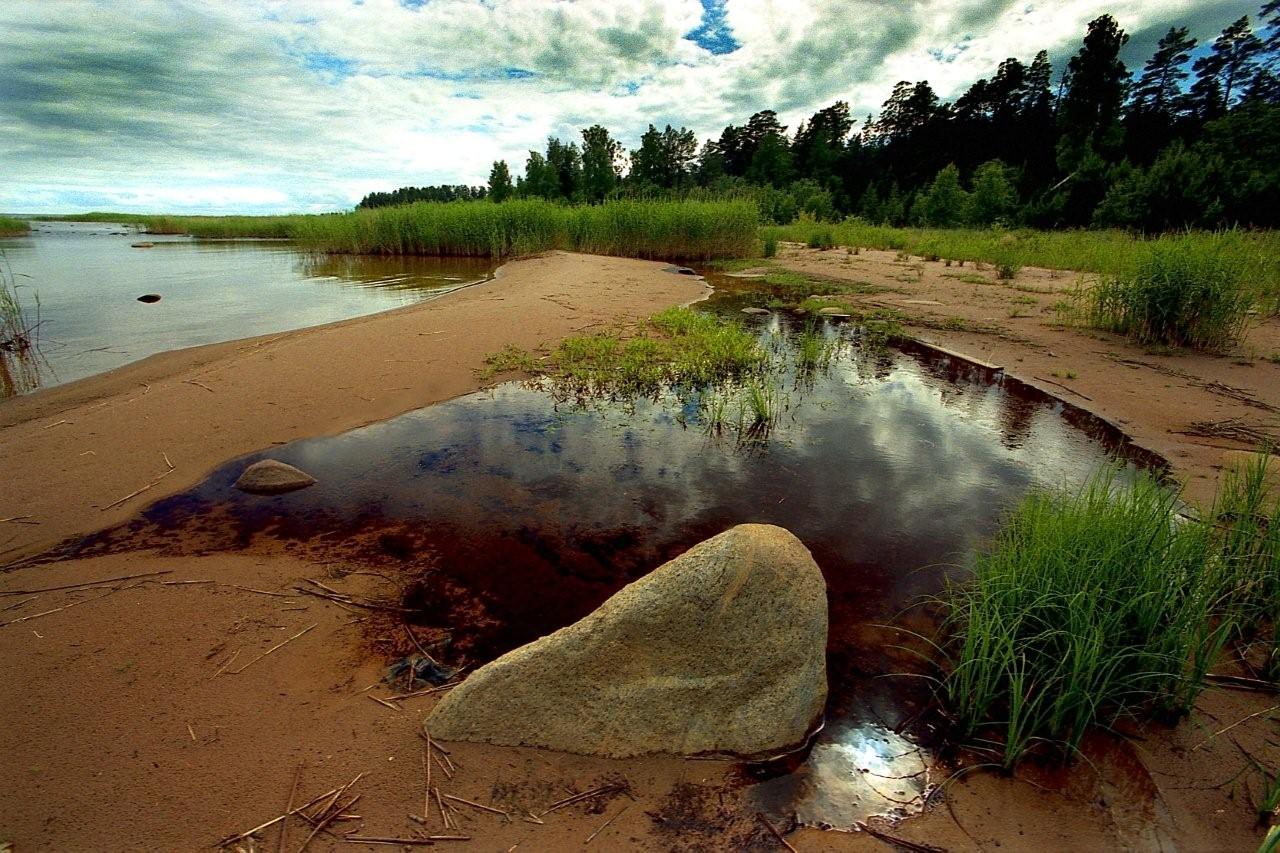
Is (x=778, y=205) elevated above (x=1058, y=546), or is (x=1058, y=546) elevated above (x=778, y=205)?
(x=778, y=205)

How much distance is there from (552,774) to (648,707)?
1.52 feet

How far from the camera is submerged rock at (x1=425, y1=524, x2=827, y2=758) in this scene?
2.38 metres

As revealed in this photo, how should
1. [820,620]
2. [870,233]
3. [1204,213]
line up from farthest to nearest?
[870,233], [1204,213], [820,620]

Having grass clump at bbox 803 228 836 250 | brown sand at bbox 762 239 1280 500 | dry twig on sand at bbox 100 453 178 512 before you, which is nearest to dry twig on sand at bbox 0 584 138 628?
dry twig on sand at bbox 100 453 178 512

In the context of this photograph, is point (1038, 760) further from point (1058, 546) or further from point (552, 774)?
point (552, 774)

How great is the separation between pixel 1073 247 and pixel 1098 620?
60.5ft

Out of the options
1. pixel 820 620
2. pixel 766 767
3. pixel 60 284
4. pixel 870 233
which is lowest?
pixel 766 767

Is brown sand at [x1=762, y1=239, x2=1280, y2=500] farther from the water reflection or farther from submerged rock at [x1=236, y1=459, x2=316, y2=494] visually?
submerged rock at [x1=236, y1=459, x2=316, y2=494]

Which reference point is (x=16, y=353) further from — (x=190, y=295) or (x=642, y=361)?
(x=642, y=361)

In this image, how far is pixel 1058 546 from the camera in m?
2.90

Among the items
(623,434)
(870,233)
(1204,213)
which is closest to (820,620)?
(623,434)

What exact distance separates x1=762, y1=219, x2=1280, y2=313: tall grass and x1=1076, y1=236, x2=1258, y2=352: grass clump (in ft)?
1.12

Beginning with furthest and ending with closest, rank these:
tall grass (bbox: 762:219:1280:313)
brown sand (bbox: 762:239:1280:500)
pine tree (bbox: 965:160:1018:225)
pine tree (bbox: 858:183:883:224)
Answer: pine tree (bbox: 858:183:883:224)
pine tree (bbox: 965:160:1018:225)
tall grass (bbox: 762:219:1280:313)
brown sand (bbox: 762:239:1280:500)

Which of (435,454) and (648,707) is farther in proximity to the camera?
(435,454)
